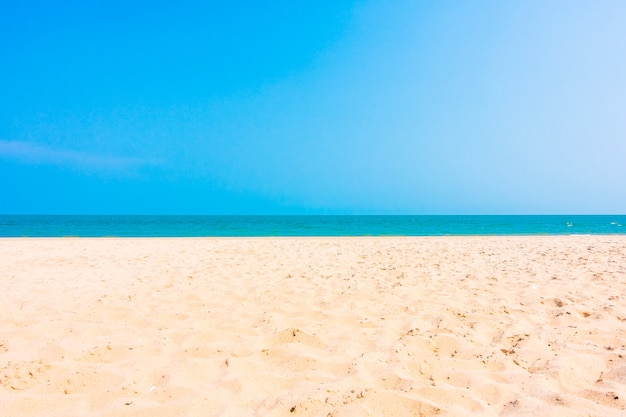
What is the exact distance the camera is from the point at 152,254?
32.5 feet

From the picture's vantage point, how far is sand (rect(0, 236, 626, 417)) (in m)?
2.35

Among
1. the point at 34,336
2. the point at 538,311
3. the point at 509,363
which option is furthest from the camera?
the point at 538,311

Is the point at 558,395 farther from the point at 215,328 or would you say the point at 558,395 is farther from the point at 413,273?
the point at 413,273

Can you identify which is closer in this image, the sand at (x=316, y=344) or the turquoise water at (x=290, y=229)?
the sand at (x=316, y=344)

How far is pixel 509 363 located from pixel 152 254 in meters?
9.01

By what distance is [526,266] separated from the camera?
24.3ft

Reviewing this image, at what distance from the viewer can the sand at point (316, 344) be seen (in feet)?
7.72

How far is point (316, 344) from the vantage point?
132 inches

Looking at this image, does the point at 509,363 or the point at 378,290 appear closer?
the point at 509,363

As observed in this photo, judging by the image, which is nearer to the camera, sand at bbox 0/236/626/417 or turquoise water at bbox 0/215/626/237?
sand at bbox 0/236/626/417

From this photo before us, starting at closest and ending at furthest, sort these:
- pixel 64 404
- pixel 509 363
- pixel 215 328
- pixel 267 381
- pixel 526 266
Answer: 1. pixel 64 404
2. pixel 267 381
3. pixel 509 363
4. pixel 215 328
5. pixel 526 266

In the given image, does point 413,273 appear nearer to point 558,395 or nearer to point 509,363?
point 509,363

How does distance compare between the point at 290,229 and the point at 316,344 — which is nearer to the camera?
the point at 316,344

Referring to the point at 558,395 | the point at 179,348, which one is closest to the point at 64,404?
the point at 179,348
